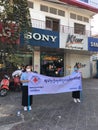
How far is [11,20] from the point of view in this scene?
10734mm

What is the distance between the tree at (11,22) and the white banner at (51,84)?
5.97 ft

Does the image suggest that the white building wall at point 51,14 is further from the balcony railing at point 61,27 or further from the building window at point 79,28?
the building window at point 79,28

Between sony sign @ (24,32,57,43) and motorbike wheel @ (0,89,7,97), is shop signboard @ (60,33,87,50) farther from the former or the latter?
motorbike wheel @ (0,89,7,97)

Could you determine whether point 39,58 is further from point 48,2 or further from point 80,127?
point 80,127

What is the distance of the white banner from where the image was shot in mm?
8945

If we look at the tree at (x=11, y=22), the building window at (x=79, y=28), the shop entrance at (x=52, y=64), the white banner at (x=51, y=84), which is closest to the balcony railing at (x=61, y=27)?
the building window at (x=79, y=28)

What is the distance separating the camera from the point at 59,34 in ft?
57.1

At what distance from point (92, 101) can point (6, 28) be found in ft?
16.0

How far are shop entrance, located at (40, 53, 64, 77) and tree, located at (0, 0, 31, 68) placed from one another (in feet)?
27.0

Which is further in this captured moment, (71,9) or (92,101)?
(71,9)

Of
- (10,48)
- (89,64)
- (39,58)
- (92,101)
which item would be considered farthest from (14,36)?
(89,64)

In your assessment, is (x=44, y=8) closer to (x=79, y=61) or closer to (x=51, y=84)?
(x=79, y=61)

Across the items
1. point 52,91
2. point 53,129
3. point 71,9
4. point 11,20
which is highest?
point 71,9

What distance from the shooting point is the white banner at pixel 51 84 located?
8.95m
